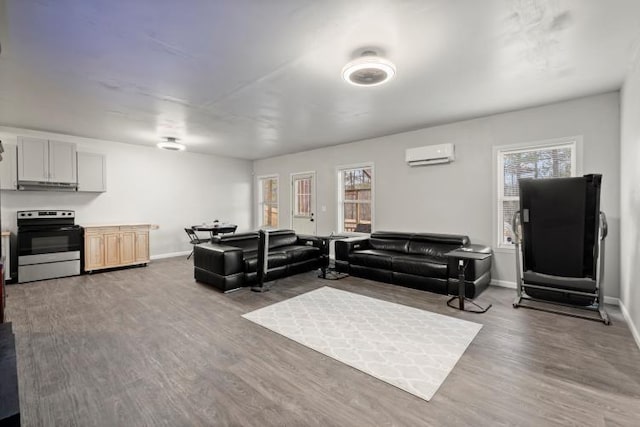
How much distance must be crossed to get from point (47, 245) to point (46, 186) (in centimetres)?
108

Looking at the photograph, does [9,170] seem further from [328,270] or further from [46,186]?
[328,270]

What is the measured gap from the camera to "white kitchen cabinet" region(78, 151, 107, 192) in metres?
5.54

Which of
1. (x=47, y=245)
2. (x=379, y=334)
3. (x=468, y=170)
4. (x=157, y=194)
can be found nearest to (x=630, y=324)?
(x=379, y=334)

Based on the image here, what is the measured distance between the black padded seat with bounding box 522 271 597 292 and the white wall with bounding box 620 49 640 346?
0.32m

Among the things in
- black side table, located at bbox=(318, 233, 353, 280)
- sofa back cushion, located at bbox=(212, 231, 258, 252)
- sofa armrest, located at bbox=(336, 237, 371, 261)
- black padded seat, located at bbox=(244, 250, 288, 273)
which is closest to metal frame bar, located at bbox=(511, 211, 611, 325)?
sofa armrest, located at bbox=(336, 237, 371, 261)

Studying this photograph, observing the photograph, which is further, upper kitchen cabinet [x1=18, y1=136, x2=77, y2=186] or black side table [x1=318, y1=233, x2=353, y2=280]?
black side table [x1=318, y1=233, x2=353, y2=280]

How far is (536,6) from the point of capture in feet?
6.76

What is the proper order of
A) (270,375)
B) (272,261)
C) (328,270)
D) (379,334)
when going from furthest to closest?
(328,270) < (272,261) < (379,334) < (270,375)

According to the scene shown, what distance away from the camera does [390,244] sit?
5.38 metres

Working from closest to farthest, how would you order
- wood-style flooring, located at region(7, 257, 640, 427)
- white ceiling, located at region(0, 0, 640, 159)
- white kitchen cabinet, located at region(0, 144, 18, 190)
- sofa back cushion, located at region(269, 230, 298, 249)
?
1. wood-style flooring, located at region(7, 257, 640, 427)
2. white ceiling, located at region(0, 0, 640, 159)
3. white kitchen cabinet, located at region(0, 144, 18, 190)
4. sofa back cushion, located at region(269, 230, 298, 249)

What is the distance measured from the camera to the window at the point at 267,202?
856 centimetres

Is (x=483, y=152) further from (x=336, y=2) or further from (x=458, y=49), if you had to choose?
(x=336, y=2)

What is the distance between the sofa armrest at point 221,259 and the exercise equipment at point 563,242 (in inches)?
149

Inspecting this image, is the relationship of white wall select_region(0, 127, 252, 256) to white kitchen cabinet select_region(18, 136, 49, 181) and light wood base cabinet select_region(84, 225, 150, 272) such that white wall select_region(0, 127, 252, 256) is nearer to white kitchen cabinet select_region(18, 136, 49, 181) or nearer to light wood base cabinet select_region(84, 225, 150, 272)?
white kitchen cabinet select_region(18, 136, 49, 181)
